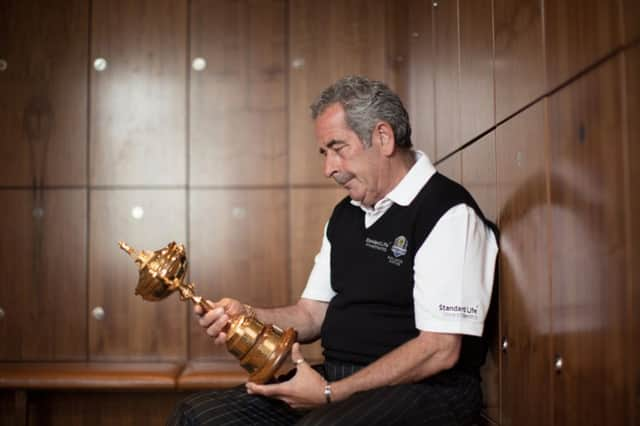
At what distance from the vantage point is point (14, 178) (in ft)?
12.4

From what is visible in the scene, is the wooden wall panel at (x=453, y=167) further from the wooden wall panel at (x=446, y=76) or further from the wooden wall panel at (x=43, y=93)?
the wooden wall panel at (x=43, y=93)

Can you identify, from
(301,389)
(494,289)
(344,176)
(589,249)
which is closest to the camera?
(589,249)

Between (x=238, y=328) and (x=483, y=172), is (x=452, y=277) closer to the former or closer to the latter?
(x=483, y=172)

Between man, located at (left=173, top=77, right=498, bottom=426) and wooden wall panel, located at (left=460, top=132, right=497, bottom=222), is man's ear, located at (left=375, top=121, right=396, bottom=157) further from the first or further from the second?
wooden wall panel, located at (left=460, top=132, right=497, bottom=222)

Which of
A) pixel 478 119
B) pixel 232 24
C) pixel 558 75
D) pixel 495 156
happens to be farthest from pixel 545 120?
pixel 232 24

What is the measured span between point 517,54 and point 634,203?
30.0 inches

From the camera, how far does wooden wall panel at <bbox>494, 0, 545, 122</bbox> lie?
1737mm

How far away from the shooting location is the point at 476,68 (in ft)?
7.58

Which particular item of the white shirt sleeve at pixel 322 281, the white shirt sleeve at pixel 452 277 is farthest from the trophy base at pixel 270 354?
the white shirt sleeve at pixel 322 281

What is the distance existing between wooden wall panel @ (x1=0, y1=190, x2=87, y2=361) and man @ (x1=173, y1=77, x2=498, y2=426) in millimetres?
1759

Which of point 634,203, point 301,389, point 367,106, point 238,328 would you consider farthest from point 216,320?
point 634,203

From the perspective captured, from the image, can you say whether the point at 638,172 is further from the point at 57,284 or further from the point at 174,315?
the point at 57,284

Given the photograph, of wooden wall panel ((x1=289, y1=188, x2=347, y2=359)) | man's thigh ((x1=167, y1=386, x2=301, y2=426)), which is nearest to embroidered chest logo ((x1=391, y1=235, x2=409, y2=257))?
man's thigh ((x1=167, y1=386, x2=301, y2=426))

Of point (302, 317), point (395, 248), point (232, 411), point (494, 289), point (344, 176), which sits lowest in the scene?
point (232, 411)
